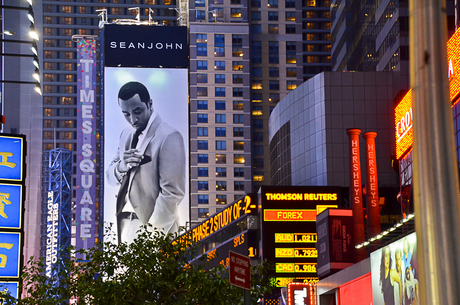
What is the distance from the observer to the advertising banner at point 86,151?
449 ft

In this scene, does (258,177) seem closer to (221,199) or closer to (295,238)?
(221,199)

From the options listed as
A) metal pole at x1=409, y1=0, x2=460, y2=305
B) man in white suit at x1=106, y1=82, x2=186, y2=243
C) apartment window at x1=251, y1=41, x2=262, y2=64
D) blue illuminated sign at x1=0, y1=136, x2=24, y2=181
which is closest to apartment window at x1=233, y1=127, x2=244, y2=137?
apartment window at x1=251, y1=41, x2=262, y2=64

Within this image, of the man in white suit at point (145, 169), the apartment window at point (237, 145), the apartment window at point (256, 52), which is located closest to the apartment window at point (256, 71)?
the apartment window at point (256, 52)

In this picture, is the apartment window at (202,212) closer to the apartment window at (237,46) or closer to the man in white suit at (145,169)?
the man in white suit at (145,169)

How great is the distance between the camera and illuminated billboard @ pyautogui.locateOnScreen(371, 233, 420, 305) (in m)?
31.0

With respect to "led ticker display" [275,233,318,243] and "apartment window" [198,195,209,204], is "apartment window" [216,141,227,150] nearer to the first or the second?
"apartment window" [198,195,209,204]

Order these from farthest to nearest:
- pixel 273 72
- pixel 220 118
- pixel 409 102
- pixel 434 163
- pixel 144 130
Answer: pixel 273 72 < pixel 220 118 < pixel 144 130 < pixel 409 102 < pixel 434 163

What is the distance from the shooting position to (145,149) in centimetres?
13600

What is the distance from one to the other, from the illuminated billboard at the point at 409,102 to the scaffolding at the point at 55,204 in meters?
112

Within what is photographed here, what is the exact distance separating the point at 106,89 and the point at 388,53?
6153 centimetres

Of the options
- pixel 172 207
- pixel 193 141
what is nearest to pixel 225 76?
pixel 193 141

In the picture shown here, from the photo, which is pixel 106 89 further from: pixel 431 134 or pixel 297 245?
pixel 431 134

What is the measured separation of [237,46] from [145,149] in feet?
139

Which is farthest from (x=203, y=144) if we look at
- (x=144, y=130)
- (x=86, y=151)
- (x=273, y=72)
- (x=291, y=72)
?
(x=86, y=151)
